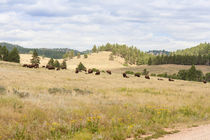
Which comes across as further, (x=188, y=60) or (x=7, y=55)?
(x=188, y=60)

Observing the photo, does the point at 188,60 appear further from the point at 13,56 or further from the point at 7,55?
the point at 7,55

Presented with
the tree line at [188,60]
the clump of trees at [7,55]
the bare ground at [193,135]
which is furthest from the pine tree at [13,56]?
the tree line at [188,60]

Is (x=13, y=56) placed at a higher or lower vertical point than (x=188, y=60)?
lower

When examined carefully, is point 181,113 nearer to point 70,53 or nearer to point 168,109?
point 168,109

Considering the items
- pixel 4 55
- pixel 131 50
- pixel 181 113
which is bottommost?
pixel 181 113

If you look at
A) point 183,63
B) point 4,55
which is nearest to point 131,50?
point 183,63

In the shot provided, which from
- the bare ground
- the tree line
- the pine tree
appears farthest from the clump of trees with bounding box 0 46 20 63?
the tree line

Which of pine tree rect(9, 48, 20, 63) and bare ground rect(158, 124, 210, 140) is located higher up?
pine tree rect(9, 48, 20, 63)

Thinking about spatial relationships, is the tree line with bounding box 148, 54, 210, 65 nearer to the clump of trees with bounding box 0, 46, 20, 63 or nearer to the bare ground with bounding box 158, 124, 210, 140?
the clump of trees with bounding box 0, 46, 20, 63

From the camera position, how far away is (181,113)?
13711mm

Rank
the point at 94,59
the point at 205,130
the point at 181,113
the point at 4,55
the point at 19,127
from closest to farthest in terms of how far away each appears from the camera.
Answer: the point at 19,127
the point at 205,130
the point at 181,113
the point at 4,55
the point at 94,59

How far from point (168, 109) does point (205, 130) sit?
4344mm

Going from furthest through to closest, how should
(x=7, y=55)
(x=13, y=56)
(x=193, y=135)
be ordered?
(x=13, y=56)
(x=7, y=55)
(x=193, y=135)

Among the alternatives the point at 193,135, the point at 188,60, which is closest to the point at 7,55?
the point at 193,135
